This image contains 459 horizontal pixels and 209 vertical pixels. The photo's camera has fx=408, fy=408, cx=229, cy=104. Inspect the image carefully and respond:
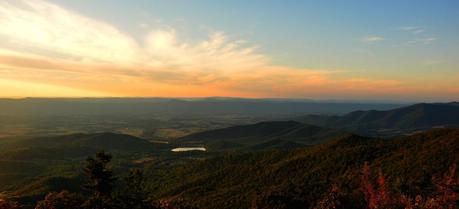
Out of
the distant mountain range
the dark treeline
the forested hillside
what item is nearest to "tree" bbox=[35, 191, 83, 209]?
the dark treeline

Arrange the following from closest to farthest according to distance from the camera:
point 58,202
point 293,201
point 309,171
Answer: point 58,202 → point 293,201 → point 309,171

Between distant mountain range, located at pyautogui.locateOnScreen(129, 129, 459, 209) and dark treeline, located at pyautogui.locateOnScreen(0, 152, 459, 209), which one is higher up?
dark treeline, located at pyautogui.locateOnScreen(0, 152, 459, 209)

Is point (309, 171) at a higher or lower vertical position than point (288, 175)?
higher

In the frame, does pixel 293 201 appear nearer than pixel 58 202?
No

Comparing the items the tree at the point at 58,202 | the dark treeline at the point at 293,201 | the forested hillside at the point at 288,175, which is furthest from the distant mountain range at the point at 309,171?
the tree at the point at 58,202

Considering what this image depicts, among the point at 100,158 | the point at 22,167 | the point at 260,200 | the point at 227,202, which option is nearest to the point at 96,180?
the point at 100,158

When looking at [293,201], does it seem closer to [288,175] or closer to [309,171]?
[309,171]

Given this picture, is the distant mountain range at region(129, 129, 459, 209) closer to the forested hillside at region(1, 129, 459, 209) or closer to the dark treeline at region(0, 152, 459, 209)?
the forested hillside at region(1, 129, 459, 209)

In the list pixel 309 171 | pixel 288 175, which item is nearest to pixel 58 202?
pixel 309 171

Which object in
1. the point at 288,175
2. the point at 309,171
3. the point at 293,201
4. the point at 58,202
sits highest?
the point at 58,202

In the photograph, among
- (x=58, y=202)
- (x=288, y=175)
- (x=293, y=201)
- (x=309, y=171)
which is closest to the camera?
(x=58, y=202)

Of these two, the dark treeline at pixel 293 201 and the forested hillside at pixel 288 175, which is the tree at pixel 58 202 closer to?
the dark treeline at pixel 293 201
